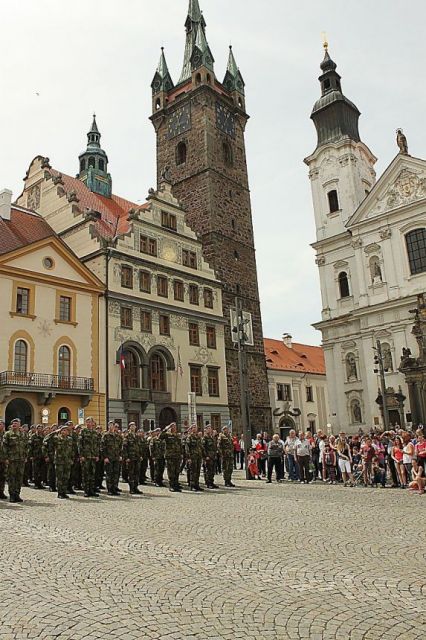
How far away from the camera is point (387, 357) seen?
3638 cm

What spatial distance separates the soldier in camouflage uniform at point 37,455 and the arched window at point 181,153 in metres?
32.8

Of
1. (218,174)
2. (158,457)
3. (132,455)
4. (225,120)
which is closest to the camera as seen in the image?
(132,455)

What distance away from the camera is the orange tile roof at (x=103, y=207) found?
34.2 metres

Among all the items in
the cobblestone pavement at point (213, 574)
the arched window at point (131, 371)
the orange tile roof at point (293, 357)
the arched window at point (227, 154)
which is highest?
the arched window at point (227, 154)

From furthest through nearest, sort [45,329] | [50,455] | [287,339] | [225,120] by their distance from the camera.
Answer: [287,339] < [225,120] < [45,329] < [50,455]

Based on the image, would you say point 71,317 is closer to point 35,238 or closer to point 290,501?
point 35,238

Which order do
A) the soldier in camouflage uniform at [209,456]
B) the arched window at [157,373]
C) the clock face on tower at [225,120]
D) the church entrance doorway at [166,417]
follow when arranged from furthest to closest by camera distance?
the clock face on tower at [225,120] < the arched window at [157,373] < the church entrance doorway at [166,417] < the soldier in camouflage uniform at [209,456]

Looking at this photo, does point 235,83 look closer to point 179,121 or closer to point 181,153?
point 179,121

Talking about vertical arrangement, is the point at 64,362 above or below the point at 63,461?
above

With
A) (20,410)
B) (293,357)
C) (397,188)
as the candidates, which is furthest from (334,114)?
(20,410)

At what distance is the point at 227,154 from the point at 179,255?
13879 millimetres

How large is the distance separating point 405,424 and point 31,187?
27778 millimetres

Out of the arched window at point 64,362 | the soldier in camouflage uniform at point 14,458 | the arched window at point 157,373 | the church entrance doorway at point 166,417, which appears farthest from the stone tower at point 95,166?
the soldier in camouflage uniform at point 14,458

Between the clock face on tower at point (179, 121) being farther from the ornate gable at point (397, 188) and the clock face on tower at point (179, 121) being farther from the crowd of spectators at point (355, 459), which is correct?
the crowd of spectators at point (355, 459)
